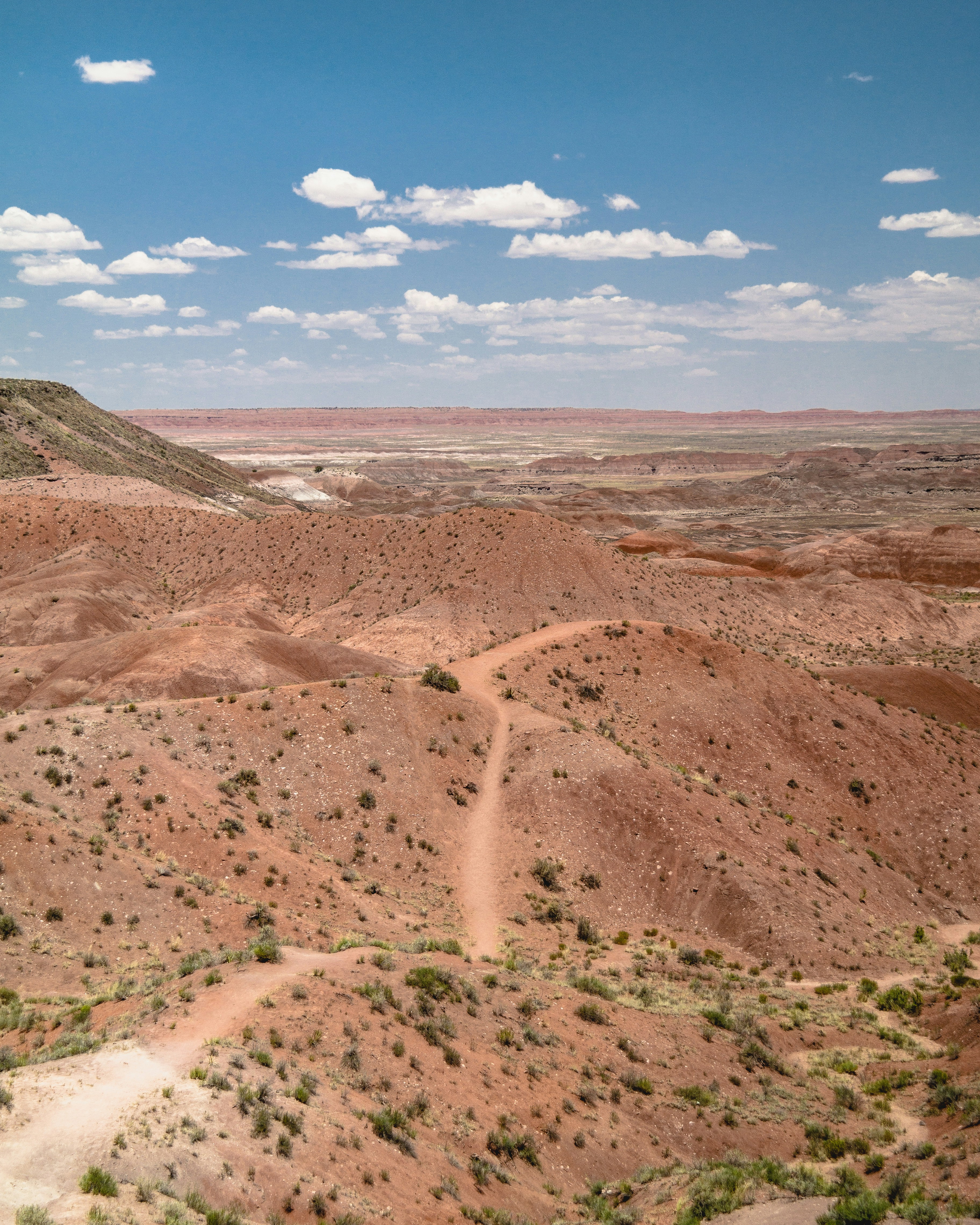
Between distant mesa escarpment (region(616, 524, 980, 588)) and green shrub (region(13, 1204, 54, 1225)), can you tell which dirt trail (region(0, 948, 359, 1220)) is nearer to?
green shrub (region(13, 1204, 54, 1225))

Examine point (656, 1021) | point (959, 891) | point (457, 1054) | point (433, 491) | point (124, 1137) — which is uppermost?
point (433, 491)

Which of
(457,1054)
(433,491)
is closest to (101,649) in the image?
(457,1054)

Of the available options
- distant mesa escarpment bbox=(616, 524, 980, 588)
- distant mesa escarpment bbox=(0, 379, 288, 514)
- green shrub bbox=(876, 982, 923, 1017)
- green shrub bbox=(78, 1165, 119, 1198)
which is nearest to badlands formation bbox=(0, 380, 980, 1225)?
green shrub bbox=(78, 1165, 119, 1198)

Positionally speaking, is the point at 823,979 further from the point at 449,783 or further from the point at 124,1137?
the point at 124,1137

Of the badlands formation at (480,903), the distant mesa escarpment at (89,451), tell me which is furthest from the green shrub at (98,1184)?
the distant mesa escarpment at (89,451)

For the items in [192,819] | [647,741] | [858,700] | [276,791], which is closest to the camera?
[192,819]

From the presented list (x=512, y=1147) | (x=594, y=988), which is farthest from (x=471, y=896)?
(x=512, y=1147)

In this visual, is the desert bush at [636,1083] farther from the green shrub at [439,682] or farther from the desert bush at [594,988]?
the green shrub at [439,682]
